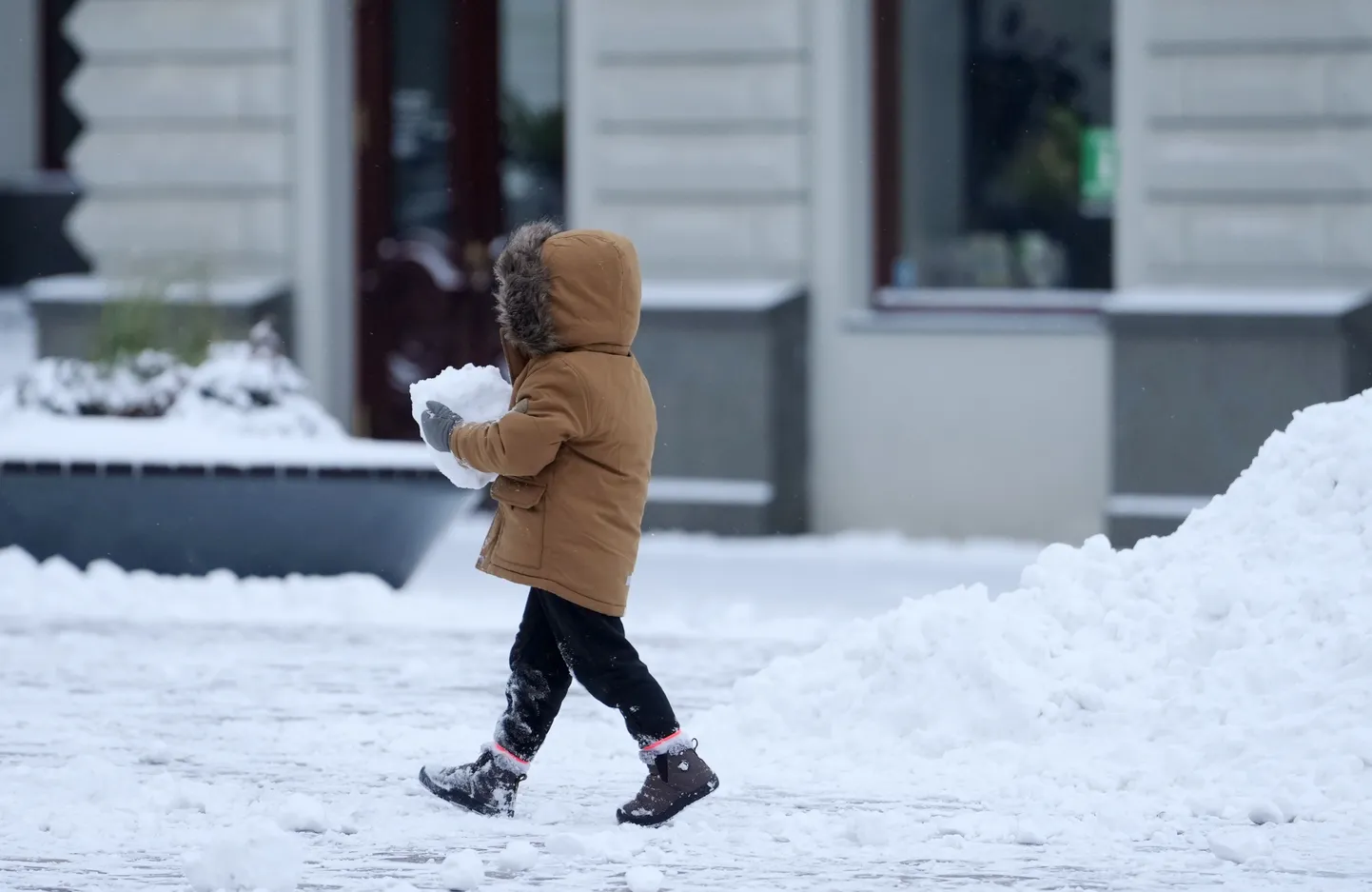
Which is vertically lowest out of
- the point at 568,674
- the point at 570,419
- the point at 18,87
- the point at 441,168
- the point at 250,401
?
the point at 568,674

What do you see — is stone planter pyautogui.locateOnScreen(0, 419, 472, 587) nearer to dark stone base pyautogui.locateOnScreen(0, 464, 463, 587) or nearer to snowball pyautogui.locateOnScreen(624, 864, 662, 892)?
dark stone base pyautogui.locateOnScreen(0, 464, 463, 587)

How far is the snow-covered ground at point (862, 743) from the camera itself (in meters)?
5.18

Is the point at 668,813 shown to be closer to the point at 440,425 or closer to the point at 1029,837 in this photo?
the point at 1029,837

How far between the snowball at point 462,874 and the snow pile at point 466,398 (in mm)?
961

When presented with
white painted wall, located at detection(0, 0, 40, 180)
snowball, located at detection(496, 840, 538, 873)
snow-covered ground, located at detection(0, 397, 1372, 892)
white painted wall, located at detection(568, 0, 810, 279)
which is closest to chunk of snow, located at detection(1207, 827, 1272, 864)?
snow-covered ground, located at detection(0, 397, 1372, 892)

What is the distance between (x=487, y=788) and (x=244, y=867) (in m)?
0.83

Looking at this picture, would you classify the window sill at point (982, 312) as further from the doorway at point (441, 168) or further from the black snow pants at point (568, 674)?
the black snow pants at point (568, 674)

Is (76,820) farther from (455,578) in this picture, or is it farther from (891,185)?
(891,185)

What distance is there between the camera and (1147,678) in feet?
20.4

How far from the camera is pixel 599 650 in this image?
546 cm

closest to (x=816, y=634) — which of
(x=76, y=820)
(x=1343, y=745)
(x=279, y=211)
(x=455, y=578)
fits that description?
(x=455, y=578)

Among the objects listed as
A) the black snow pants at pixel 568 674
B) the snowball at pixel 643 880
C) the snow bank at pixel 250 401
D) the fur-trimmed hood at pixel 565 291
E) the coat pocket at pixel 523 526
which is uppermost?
the fur-trimmed hood at pixel 565 291

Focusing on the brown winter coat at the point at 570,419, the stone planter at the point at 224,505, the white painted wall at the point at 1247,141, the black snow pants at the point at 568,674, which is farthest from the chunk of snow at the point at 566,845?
the white painted wall at the point at 1247,141

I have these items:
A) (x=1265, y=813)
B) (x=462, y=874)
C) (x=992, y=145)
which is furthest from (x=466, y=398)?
(x=992, y=145)
